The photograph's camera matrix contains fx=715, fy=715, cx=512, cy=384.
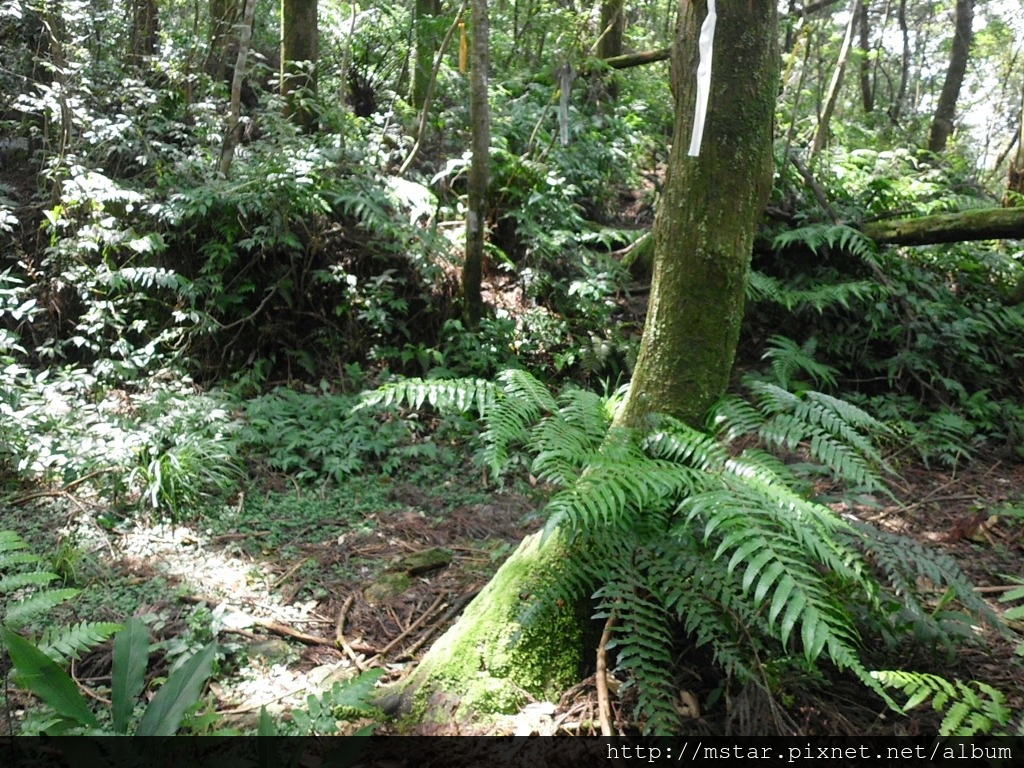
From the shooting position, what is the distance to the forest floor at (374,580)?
2.44m

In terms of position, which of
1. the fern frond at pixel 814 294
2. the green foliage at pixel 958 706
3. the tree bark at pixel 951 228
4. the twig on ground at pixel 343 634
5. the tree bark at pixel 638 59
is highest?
the tree bark at pixel 638 59

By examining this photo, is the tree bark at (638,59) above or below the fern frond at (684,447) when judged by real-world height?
above

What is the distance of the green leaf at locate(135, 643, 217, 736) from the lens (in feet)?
6.96

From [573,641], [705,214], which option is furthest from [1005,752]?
[705,214]

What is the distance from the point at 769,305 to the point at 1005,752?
4980mm

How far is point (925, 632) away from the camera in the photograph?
8.11 ft

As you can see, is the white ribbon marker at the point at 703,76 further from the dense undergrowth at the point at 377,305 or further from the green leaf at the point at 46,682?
the green leaf at the point at 46,682

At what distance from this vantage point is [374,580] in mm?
3664

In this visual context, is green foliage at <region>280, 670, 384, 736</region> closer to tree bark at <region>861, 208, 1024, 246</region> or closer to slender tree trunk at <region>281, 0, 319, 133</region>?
tree bark at <region>861, 208, 1024, 246</region>

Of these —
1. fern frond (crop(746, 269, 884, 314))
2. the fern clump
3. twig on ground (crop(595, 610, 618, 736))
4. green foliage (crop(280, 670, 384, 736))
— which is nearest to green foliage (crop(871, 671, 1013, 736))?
the fern clump

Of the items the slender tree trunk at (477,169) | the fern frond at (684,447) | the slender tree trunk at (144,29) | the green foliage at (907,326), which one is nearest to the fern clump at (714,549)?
the fern frond at (684,447)

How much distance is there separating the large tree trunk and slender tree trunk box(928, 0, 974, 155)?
11.1 metres

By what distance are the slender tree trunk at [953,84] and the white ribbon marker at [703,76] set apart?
37.0ft

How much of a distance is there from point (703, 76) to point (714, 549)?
1.77 m
